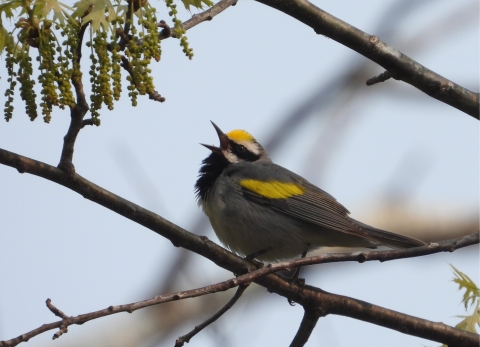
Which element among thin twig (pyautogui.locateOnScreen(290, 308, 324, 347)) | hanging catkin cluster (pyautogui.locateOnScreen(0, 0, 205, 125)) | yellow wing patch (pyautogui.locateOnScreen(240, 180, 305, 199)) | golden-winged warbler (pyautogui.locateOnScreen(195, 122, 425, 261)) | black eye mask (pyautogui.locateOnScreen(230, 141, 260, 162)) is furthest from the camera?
black eye mask (pyautogui.locateOnScreen(230, 141, 260, 162))


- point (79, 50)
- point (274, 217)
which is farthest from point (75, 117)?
point (274, 217)

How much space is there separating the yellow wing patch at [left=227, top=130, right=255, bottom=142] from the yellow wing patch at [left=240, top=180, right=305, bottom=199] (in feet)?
2.86

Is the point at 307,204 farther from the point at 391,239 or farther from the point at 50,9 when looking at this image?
the point at 50,9

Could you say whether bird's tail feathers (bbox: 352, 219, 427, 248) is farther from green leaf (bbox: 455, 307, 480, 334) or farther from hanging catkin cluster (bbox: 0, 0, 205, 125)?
hanging catkin cluster (bbox: 0, 0, 205, 125)

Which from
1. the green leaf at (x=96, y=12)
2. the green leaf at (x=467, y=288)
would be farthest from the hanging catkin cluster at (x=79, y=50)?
the green leaf at (x=467, y=288)

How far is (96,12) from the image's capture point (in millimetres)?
2604

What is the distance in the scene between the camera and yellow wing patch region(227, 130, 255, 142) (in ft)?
20.7

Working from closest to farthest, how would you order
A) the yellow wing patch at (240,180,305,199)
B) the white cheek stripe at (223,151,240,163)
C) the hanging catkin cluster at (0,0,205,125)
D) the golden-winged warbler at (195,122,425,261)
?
the hanging catkin cluster at (0,0,205,125)
the golden-winged warbler at (195,122,425,261)
the yellow wing patch at (240,180,305,199)
the white cheek stripe at (223,151,240,163)

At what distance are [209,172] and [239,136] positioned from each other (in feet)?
2.13

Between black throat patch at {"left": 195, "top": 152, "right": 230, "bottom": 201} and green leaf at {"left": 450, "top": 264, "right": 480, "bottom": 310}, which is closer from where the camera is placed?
green leaf at {"left": 450, "top": 264, "right": 480, "bottom": 310}

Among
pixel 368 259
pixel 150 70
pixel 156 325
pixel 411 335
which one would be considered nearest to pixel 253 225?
pixel 411 335

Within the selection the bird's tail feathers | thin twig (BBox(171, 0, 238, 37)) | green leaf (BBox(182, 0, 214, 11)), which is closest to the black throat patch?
the bird's tail feathers

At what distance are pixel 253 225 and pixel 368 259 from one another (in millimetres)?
2145

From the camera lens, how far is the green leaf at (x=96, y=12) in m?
2.59
